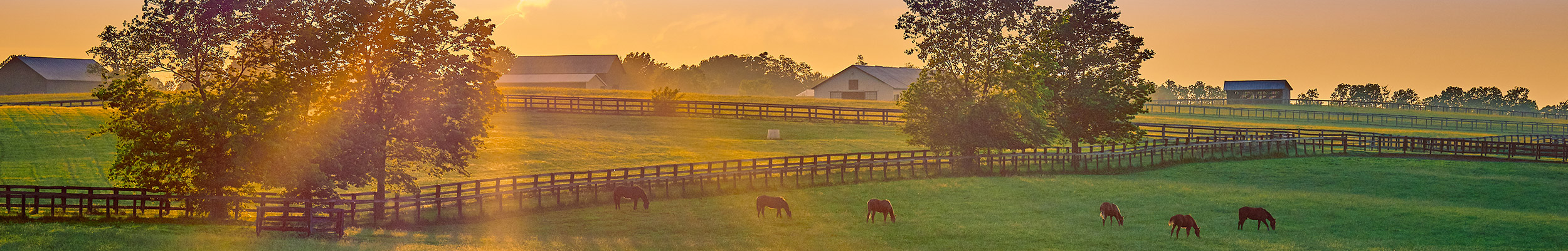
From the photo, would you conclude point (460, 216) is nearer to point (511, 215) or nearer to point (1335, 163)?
point (511, 215)

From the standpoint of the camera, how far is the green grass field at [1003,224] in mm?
20750

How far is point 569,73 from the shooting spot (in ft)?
390

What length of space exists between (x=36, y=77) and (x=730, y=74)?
104 meters

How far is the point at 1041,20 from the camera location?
1554 inches

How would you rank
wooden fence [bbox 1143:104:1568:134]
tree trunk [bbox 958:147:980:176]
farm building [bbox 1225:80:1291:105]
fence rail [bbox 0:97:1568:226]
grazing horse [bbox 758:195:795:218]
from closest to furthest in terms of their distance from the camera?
fence rail [bbox 0:97:1568:226]
grazing horse [bbox 758:195:795:218]
tree trunk [bbox 958:147:980:176]
wooden fence [bbox 1143:104:1568:134]
farm building [bbox 1225:80:1291:105]

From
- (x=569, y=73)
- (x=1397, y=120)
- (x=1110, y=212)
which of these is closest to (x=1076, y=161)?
(x=1110, y=212)

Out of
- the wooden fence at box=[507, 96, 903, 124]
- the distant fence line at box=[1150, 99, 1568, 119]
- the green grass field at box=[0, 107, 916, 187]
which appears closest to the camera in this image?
the green grass field at box=[0, 107, 916, 187]

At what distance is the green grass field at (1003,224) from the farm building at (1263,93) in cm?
9007

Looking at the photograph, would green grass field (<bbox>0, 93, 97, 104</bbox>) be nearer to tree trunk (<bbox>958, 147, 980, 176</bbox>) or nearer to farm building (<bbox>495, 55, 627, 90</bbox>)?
farm building (<bbox>495, 55, 627, 90</bbox>)

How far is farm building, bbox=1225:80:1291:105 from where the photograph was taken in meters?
122

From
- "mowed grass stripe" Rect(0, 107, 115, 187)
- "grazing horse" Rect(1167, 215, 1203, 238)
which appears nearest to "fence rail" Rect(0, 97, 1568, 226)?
"mowed grass stripe" Rect(0, 107, 115, 187)

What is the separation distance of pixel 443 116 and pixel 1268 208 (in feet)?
64.8

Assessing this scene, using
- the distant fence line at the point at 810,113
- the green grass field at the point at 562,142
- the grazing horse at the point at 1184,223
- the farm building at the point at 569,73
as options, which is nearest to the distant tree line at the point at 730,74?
the farm building at the point at 569,73

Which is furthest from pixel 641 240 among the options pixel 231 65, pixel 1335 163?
pixel 1335 163
